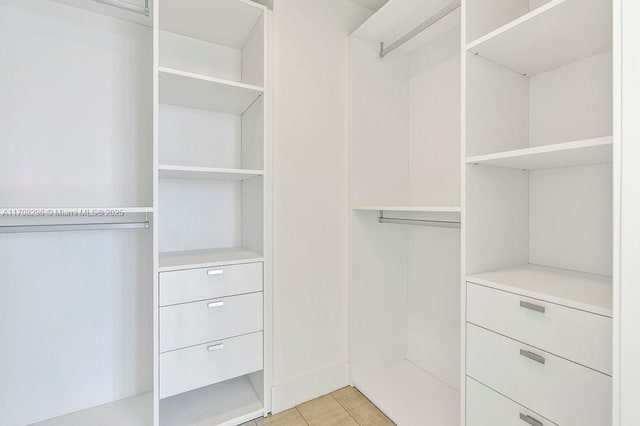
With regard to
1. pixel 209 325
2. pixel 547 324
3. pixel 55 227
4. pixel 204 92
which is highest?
pixel 204 92

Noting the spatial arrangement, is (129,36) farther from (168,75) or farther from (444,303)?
(444,303)

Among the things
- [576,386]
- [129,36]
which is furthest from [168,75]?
[576,386]

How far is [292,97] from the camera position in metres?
1.76

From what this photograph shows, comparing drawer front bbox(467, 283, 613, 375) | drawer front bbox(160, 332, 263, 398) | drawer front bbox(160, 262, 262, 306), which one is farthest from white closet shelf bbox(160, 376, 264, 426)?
drawer front bbox(467, 283, 613, 375)

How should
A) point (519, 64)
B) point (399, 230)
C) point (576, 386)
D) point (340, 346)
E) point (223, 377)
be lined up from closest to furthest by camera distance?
point (576, 386) → point (519, 64) → point (223, 377) → point (340, 346) → point (399, 230)

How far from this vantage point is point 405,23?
1795 mm

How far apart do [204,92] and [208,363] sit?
1417 mm

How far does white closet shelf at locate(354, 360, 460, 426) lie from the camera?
161cm

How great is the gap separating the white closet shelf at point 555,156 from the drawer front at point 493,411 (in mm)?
896

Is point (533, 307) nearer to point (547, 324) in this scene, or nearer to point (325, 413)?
point (547, 324)

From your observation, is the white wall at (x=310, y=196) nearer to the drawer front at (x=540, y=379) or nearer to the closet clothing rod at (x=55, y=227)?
the closet clothing rod at (x=55, y=227)

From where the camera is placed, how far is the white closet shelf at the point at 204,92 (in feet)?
4.75

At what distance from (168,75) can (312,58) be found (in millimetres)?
846

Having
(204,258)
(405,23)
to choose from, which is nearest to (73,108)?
(204,258)
